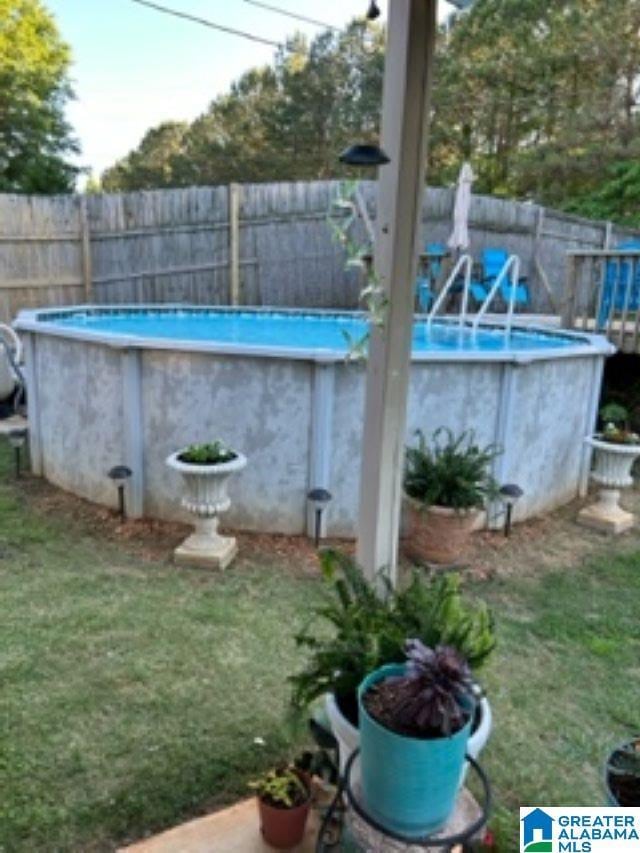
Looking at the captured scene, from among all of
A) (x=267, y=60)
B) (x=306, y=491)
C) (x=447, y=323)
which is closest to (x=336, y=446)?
(x=306, y=491)

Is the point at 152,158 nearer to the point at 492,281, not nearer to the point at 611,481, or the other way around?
the point at 492,281

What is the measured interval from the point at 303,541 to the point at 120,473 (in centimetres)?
113

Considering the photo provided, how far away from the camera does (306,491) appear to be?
3777 mm

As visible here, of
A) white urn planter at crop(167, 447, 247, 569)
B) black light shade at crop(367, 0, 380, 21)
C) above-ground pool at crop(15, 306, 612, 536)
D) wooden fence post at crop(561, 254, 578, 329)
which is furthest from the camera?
wooden fence post at crop(561, 254, 578, 329)

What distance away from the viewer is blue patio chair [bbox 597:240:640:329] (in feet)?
19.9

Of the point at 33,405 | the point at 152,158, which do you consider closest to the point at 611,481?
the point at 33,405

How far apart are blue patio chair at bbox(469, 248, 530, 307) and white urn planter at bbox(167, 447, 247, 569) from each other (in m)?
8.47

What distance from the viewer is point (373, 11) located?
5.67 ft

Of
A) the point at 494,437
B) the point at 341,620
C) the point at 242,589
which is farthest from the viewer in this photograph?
the point at 494,437

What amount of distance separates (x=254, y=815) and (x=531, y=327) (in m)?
6.12

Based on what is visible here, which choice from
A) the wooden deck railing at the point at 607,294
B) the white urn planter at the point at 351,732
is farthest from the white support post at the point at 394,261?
the wooden deck railing at the point at 607,294

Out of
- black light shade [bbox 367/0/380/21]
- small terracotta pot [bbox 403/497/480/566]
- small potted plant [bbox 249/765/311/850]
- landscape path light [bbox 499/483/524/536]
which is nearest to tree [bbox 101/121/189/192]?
landscape path light [bbox 499/483/524/536]

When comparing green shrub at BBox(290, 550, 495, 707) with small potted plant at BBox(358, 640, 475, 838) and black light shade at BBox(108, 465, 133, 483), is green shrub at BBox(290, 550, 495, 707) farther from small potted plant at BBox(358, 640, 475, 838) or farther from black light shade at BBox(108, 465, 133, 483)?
black light shade at BBox(108, 465, 133, 483)

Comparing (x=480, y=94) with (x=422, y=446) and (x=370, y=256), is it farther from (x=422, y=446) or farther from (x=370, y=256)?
(x=370, y=256)
